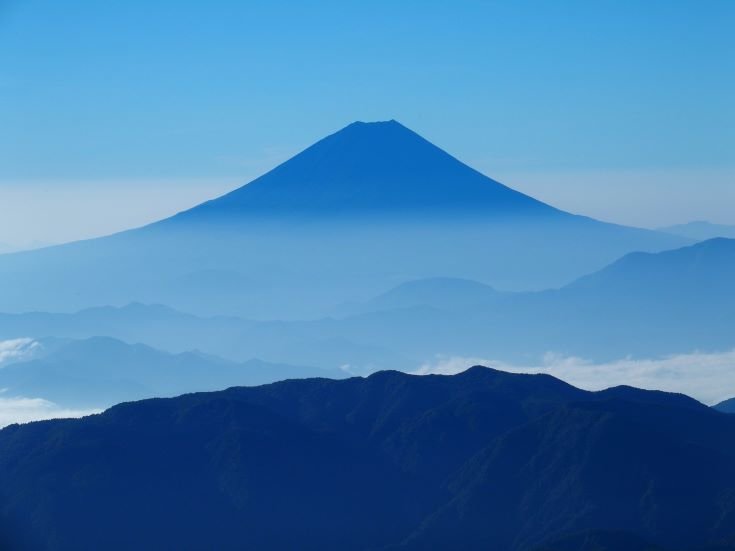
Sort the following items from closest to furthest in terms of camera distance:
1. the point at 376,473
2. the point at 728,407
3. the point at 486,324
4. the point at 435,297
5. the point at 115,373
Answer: the point at 376,473
the point at 728,407
the point at 115,373
the point at 486,324
the point at 435,297

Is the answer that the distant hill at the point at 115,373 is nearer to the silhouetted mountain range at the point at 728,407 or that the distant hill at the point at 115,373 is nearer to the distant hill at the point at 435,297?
the distant hill at the point at 435,297

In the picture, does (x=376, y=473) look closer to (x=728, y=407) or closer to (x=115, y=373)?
(x=728, y=407)

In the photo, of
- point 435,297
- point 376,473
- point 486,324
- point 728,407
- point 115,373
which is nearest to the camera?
point 376,473

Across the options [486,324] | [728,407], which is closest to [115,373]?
[486,324]

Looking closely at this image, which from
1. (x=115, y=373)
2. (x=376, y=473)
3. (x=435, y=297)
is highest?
(x=435, y=297)

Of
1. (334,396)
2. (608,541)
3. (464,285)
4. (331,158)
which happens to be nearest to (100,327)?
(331,158)

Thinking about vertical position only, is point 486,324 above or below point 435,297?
below

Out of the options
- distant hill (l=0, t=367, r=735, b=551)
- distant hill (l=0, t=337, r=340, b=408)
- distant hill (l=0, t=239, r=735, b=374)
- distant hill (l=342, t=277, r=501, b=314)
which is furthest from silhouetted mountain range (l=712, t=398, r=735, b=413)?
distant hill (l=342, t=277, r=501, b=314)

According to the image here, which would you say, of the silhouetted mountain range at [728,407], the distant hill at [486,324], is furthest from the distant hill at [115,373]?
the silhouetted mountain range at [728,407]

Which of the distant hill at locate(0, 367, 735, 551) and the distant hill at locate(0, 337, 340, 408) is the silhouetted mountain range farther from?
the distant hill at locate(0, 337, 340, 408)
